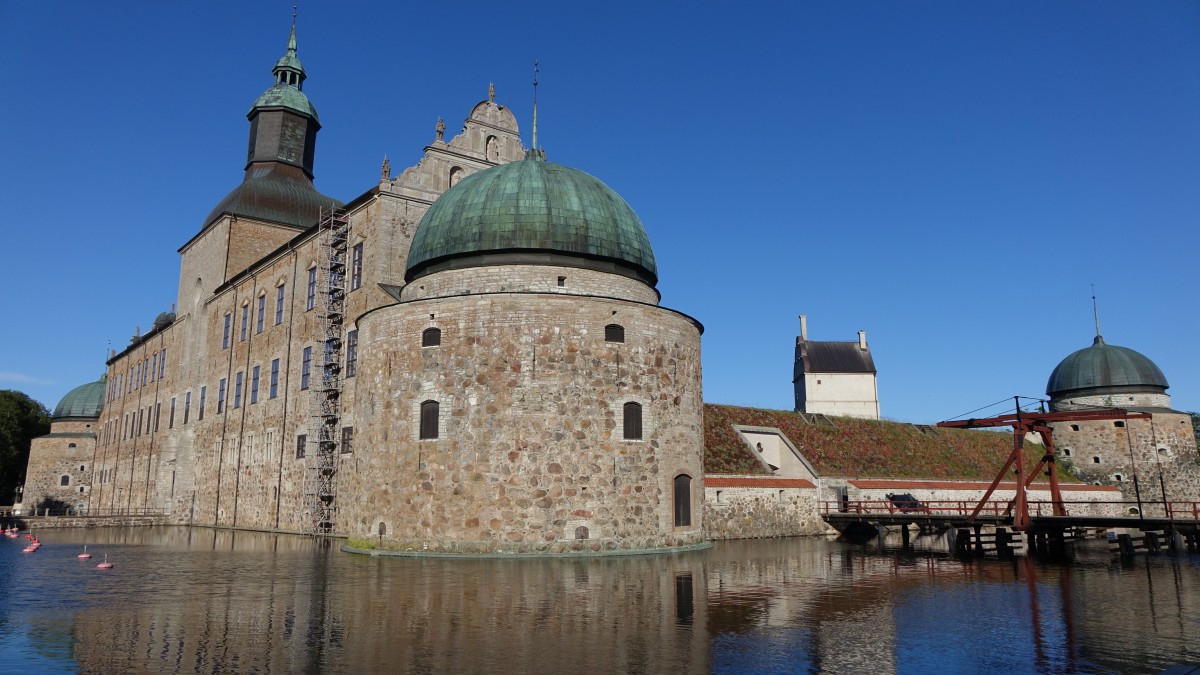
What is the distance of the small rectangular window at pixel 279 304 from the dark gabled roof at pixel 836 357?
4223cm

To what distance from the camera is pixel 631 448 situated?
2191 centimetres

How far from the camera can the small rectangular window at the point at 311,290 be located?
113 ft

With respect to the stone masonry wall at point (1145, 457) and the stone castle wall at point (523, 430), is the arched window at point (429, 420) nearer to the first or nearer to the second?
Result: the stone castle wall at point (523, 430)

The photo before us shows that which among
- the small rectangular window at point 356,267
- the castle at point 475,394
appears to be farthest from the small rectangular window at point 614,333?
the small rectangular window at point 356,267

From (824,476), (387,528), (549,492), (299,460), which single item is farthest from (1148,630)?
(299,460)

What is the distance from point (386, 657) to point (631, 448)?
534 inches

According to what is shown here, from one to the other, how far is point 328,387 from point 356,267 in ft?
16.5

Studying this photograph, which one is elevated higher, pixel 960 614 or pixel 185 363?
pixel 185 363

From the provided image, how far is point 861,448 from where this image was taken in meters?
39.3

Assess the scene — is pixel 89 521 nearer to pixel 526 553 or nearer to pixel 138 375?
pixel 138 375

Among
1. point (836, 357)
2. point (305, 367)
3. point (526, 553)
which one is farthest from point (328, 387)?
point (836, 357)

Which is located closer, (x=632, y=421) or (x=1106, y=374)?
(x=632, y=421)

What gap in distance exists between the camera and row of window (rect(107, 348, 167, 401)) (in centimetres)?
5188

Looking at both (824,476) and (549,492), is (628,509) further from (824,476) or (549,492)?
(824,476)
